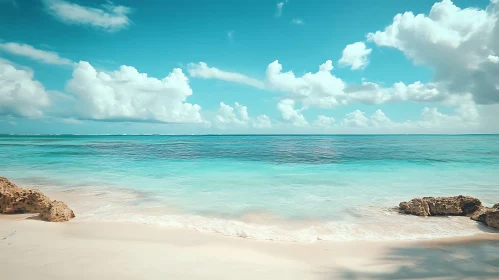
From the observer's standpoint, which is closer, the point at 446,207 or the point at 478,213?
the point at 478,213


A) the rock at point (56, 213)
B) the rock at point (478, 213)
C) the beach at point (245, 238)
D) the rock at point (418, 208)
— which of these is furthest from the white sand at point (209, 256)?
the rock at point (418, 208)

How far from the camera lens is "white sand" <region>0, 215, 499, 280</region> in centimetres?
418

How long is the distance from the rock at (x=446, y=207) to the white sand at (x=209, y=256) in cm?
167

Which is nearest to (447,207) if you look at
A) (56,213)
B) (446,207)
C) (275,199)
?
(446,207)

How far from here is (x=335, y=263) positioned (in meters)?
4.88

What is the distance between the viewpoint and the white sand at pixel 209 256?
4.18 meters

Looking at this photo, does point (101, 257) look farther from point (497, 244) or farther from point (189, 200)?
point (497, 244)

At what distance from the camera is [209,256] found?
4895 millimetres

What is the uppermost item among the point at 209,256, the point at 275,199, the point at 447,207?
the point at 447,207

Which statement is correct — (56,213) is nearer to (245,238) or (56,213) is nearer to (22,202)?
(22,202)

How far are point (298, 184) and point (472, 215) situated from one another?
7.23 metres

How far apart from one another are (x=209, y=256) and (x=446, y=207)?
26.0ft

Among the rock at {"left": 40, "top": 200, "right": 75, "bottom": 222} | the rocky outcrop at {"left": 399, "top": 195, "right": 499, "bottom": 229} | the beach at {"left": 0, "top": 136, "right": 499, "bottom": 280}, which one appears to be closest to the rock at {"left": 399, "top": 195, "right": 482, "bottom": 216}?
the rocky outcrop at {"left": 399, "top": 195, "right": 499, "bottom": 229}

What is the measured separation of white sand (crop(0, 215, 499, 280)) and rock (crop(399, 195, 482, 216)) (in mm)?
1667
